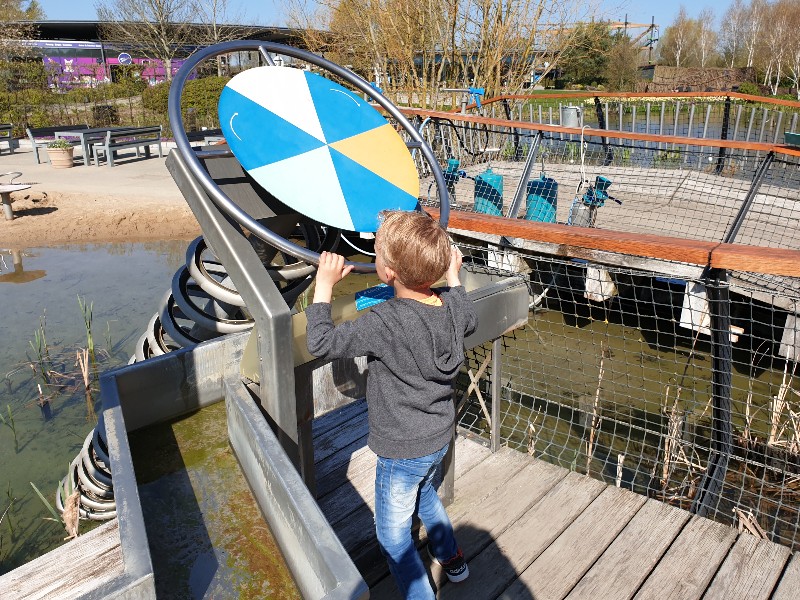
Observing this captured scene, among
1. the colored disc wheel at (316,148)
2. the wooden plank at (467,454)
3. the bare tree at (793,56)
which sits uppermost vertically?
the bare tree at (793,56)

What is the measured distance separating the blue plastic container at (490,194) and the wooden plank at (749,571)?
5.17 m

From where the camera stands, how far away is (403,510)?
6.07 feet

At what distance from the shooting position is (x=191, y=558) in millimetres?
1552

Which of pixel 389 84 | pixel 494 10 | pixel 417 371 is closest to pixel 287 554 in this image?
pixel 417 371

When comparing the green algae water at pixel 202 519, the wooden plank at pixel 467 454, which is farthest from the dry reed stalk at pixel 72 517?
the wooden plank at pixel 467 454

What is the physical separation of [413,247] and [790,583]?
1.70 m

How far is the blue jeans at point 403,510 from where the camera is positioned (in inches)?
71.0

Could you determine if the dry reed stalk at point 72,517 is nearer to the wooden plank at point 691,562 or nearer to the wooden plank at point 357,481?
the wooden plank at point 357,481

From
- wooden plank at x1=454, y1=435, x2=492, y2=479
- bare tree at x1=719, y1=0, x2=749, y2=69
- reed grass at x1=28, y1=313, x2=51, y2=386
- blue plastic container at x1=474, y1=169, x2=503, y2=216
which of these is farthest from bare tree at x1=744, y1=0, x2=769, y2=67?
wooden plank at x1=454, y1=435, x2=492, y2=479

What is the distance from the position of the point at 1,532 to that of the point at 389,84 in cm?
1157

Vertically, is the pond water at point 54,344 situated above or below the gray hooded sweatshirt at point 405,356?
below

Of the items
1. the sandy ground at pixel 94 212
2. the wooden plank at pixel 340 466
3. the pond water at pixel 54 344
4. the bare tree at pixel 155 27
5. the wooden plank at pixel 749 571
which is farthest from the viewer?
the bare tree at pixel 155 27

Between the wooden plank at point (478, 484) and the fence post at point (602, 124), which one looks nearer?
the wooden plank at point (478, 484)

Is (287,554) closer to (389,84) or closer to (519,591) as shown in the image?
(519,591)
